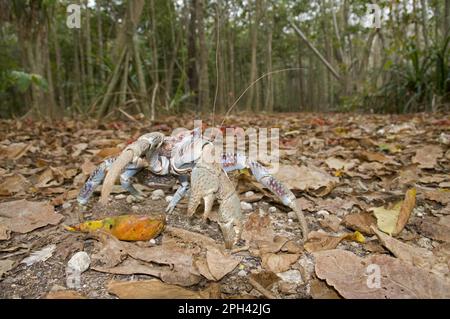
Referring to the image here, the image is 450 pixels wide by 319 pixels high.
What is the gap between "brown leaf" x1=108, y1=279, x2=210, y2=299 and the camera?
119 centimetres

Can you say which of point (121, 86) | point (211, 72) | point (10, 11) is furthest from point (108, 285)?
point (211, 72)

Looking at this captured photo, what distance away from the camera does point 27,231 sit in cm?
172

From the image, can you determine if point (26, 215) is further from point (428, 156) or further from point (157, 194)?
point (428, 156)

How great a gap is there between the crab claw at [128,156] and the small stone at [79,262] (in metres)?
0.26

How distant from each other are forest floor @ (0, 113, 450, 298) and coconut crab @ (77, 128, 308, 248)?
106 mm

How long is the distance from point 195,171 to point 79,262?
59 cm

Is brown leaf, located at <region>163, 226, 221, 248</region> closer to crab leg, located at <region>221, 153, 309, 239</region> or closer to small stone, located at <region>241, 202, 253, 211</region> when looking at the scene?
crab leg, located at <region>221, 153, 309, 239</region>

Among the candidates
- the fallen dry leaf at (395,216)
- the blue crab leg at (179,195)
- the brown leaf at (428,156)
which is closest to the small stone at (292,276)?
the fallen dry leaf at (395,216)

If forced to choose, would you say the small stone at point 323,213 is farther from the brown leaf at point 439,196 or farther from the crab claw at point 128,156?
the crab claw at point 128,156

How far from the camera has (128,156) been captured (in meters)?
1.43

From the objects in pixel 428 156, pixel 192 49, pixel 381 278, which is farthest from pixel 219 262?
pixel 192 49

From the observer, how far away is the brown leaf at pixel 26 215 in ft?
5.78
